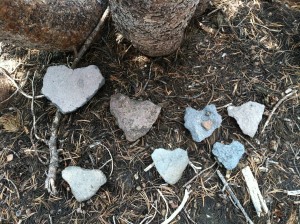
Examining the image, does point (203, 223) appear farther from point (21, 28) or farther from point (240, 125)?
point (21, 28)


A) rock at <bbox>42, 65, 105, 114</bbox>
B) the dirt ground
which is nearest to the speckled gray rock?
the dirt ground

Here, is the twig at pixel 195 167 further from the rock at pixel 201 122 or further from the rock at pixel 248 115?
the rock at pixel 248 115

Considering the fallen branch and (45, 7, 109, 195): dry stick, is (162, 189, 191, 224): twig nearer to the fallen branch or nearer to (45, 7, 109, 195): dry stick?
the fallen branch

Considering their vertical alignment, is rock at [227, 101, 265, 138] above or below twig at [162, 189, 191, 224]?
above

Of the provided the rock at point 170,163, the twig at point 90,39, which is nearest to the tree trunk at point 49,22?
the twig at point 90,39

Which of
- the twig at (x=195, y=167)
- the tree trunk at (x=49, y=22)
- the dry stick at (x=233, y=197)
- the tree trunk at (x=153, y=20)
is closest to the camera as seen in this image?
the tree trunk at (x=153, y=20)

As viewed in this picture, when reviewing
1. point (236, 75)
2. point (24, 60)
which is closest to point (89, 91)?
point (24, 60)

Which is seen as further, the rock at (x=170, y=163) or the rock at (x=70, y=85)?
the rock at (x=70, y=85)
